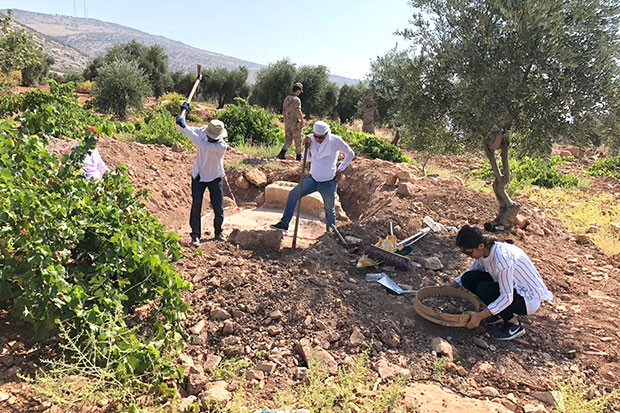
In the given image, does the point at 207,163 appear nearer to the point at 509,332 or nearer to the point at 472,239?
the point at 472,239

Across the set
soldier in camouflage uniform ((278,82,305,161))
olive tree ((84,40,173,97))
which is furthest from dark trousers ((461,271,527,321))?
olive tree ((84,40,173,97))

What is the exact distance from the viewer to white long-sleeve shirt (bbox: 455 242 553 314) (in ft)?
11.4

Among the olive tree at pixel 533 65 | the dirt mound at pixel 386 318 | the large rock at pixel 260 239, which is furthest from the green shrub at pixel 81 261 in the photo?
the olive tree at pixel 533 65

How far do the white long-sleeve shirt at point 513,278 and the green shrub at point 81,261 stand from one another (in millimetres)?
2525

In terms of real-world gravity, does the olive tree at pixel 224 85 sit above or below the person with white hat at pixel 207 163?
above

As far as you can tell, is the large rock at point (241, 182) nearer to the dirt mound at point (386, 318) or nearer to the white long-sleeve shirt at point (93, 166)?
the dirt mound at point (386, 318)

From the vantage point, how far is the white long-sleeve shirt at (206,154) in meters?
5.16

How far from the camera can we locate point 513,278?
3.65 metres

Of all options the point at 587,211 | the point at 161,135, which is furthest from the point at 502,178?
the point at 161,135

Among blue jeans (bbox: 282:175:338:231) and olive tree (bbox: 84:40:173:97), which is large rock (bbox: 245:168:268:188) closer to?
blue jeans (bbox: 282:175:338:231)

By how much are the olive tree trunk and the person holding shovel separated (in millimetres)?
2329

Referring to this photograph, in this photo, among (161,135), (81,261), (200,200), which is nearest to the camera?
(81,261)

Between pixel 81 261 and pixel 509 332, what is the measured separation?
3.52m

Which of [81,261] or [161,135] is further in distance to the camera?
[161,135]
